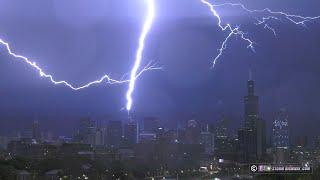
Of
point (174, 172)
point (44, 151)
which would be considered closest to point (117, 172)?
point (174, 172)

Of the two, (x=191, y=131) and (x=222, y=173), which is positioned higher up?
(x=191, y=131)

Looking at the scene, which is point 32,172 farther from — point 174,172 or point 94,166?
point 174,172

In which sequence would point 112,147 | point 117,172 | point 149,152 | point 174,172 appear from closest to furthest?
1. point 117,172
2. point 174,172
3. point 149,152
4. point 112,147

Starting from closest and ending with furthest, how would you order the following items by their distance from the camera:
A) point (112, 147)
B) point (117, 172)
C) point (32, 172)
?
point (32, 172)
point (117, 172)
point (112, 147)

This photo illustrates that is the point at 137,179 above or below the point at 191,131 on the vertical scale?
below

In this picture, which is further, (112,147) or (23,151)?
(112,147)

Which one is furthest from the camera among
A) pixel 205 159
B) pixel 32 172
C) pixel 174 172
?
pixel 205 159

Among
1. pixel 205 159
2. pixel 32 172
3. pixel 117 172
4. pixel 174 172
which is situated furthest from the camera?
pixel 205 159

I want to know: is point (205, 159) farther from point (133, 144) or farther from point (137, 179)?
point (137, 179)

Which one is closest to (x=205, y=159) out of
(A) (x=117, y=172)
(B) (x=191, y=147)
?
(B) (x=191, y=147)
